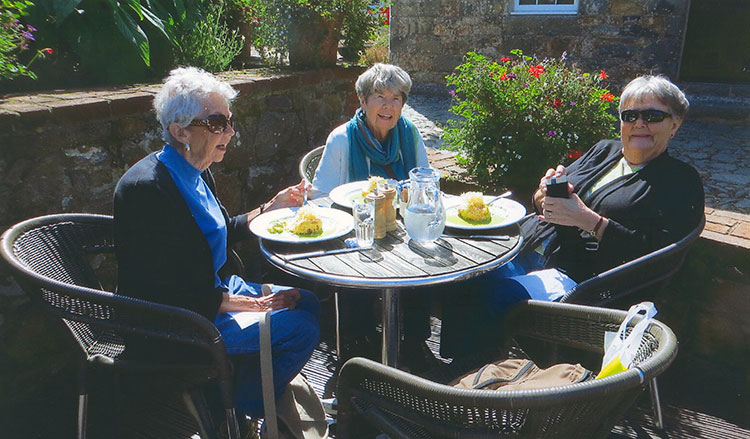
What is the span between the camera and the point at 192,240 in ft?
A: 6.30

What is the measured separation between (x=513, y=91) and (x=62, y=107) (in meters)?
2.54

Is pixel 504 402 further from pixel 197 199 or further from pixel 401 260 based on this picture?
pixel 197 199

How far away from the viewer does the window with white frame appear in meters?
8.23

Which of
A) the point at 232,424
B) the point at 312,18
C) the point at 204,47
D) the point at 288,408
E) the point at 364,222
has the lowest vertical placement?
the point at 288,408

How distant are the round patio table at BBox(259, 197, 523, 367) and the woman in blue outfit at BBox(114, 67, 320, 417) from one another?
235mm

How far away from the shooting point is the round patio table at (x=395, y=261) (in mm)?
1902

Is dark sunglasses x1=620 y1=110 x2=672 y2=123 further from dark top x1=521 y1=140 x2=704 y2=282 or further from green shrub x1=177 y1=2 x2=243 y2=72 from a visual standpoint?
green shrub x1=177 y1=2 x2=243 y2=72

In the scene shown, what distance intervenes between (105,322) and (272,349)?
589 millimetres

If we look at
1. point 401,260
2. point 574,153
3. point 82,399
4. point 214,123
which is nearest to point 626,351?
point 401,260

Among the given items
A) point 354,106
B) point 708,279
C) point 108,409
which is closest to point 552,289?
point 708,279

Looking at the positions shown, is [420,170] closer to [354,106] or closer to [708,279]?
[708,279]

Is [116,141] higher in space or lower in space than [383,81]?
lower

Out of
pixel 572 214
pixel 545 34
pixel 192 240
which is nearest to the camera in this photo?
pixel 192 240

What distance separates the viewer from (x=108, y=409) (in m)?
2.52
